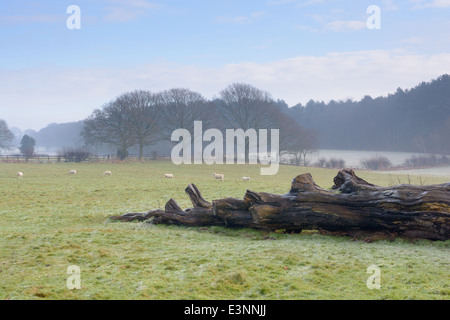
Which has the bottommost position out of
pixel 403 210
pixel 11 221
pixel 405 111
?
pixel 11 221

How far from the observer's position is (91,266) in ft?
26.0

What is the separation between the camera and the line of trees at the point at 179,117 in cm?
5991

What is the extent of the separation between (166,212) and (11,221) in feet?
18.2

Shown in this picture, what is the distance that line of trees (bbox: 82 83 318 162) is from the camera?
5991 centimetres

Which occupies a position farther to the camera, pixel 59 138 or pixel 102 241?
pixel 59 138

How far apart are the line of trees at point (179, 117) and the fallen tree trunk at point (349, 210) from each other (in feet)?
163

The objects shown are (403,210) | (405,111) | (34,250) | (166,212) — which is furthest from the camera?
(405,111)

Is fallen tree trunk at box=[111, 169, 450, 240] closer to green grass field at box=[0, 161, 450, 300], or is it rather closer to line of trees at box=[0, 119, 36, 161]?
green grass field at box=[0, 161, 450, 300]

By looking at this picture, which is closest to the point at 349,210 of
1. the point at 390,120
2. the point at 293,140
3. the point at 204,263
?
the point at 204,263

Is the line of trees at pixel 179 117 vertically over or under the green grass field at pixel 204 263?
over

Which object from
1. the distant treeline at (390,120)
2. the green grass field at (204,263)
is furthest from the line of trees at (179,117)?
the green grass field at (204,263)

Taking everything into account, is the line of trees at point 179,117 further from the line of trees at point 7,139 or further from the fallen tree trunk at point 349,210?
the fallen tree trunk at point 349,210
